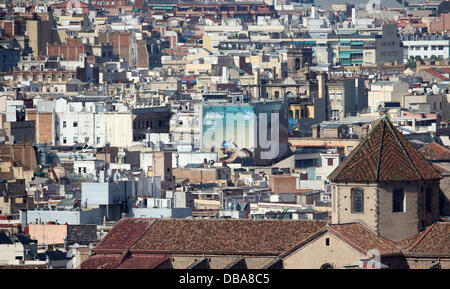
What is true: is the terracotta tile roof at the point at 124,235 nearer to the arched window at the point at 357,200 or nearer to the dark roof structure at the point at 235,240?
the dark roof structure at the point at 235,240

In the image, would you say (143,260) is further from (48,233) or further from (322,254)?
(48,233)

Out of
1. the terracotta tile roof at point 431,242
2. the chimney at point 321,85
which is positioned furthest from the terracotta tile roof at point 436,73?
the terracotta tile roof at point 431,242

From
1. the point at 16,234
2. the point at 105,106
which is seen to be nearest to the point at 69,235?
the point at 16,234

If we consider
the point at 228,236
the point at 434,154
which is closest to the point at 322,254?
the point at 228,236

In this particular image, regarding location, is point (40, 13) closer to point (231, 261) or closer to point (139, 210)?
point (139, 210)

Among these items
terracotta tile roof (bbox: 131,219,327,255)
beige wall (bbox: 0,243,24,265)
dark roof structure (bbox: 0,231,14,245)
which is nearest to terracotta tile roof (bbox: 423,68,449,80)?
dark roof structure (bbox: 0,231,14,245)

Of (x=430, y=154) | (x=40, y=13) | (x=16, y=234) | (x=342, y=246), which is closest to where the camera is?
(x=342, y=246)
